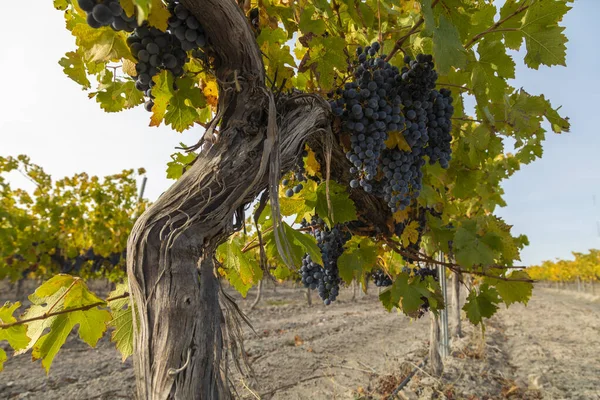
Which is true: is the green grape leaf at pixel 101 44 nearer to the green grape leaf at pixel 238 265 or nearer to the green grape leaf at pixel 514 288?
the green grape leaf at pixel 238 265

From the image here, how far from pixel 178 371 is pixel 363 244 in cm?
164

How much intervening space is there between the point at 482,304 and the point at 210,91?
2042 mm

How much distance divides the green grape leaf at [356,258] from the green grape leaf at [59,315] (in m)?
1.33

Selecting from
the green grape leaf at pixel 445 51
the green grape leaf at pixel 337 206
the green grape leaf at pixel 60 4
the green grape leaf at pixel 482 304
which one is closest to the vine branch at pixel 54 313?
the green grape leaf at pixel 337 206

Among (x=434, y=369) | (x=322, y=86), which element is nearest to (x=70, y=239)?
(x=434, y=369)

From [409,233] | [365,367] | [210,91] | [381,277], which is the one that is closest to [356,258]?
[409,233]

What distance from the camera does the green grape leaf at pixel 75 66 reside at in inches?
57.7

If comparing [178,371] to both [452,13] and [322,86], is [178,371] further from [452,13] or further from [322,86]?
[452,13]

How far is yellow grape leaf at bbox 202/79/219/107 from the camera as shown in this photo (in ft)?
5.33

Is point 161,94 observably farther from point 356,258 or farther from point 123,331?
point 356,258

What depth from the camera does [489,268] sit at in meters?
2.24

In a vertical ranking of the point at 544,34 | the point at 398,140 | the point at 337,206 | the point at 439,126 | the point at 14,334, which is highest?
the point at 544,34

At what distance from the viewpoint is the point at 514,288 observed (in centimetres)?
221

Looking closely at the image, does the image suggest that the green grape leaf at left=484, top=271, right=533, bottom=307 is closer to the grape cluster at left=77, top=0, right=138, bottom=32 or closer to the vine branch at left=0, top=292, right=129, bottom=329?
the vine branch at left=0, top=292, right=129, bottom=329
